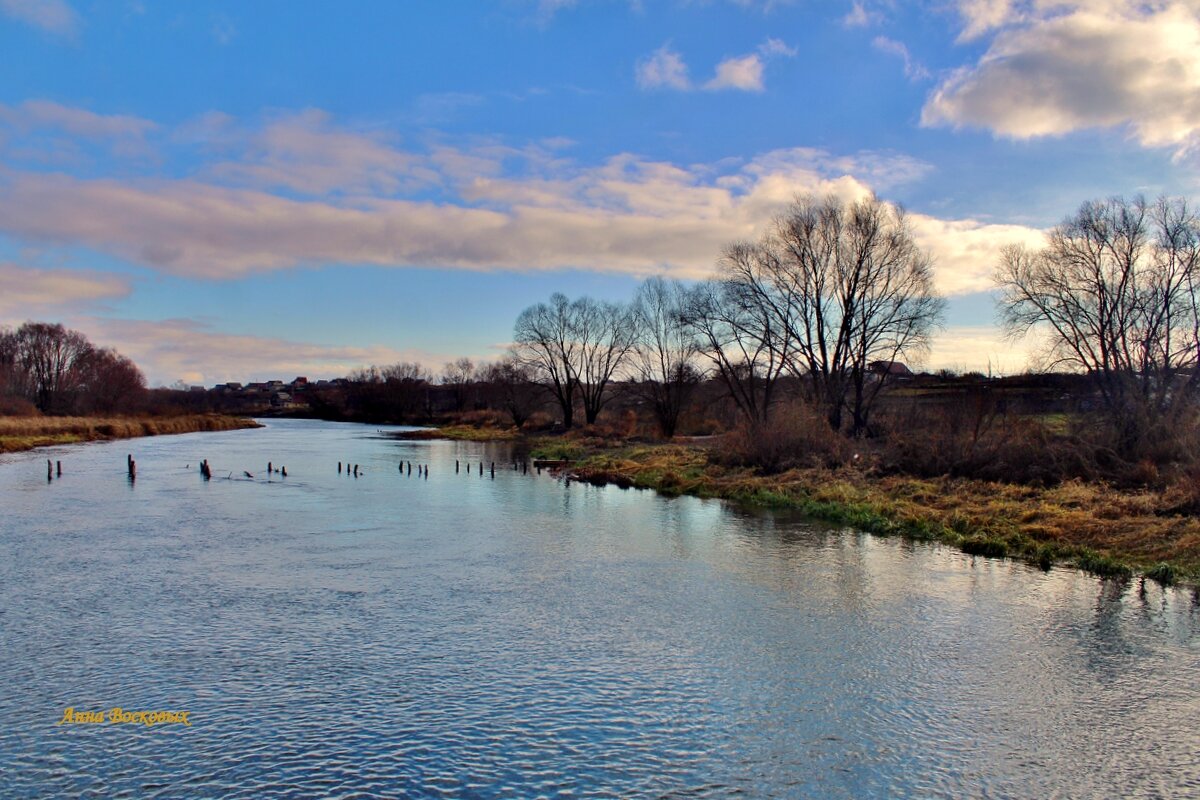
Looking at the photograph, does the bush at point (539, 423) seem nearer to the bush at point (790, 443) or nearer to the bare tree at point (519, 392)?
the bare tree at point (519, 392)

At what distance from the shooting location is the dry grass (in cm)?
1330

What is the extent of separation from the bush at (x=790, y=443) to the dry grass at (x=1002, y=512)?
0.91 m

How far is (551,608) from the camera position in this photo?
1032 cm

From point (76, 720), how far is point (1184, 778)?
8.95 m

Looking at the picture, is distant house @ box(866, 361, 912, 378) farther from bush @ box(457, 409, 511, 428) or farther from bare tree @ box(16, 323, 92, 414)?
bare tree @ box(16, 323, 92, 414)

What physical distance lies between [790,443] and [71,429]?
47.1m

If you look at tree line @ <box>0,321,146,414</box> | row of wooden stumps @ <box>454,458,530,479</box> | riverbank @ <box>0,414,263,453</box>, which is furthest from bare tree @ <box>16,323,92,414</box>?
row of wooden stumps @ <box>454,458,530,479</box>

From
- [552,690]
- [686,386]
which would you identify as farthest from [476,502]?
[686,386]

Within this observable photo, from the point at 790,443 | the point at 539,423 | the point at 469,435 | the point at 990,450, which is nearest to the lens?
the point at 990,450

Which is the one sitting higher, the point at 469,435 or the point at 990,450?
the point at 990,450

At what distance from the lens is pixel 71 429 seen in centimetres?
4956

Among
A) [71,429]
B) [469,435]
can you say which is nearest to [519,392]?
[469,435]

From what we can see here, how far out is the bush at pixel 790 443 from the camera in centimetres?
2631

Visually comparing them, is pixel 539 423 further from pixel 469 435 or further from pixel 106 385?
pixel 106 385
